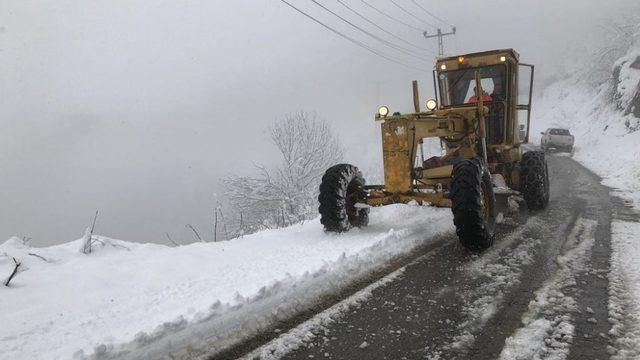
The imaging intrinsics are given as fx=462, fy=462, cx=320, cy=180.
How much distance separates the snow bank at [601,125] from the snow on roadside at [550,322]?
589cm

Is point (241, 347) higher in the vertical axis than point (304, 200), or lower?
higher

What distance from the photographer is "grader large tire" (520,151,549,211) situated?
792cm

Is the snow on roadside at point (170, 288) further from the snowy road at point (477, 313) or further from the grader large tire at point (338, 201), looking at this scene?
the snowy road at point (477, 313)

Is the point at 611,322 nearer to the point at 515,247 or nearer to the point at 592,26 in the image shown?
the point at 515,247

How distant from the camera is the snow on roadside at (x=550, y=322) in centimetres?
285

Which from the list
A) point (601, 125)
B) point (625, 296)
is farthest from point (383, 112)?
point (601, 125)

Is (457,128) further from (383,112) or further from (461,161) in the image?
(461,161)

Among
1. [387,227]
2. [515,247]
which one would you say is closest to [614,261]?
[515,247]

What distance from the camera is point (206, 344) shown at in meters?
3.07

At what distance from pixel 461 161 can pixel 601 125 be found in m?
29.1

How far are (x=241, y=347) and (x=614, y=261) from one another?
398cm

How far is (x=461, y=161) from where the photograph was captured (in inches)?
218

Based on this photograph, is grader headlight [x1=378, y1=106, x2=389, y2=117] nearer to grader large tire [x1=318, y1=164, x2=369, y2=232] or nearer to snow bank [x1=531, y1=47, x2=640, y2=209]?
grader large tire [x1=318, y1=164, x2=369, y2=232]

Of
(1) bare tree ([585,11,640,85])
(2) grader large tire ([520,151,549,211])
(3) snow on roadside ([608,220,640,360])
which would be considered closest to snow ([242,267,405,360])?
(3) snow on roadside ([608,220,640,360])
